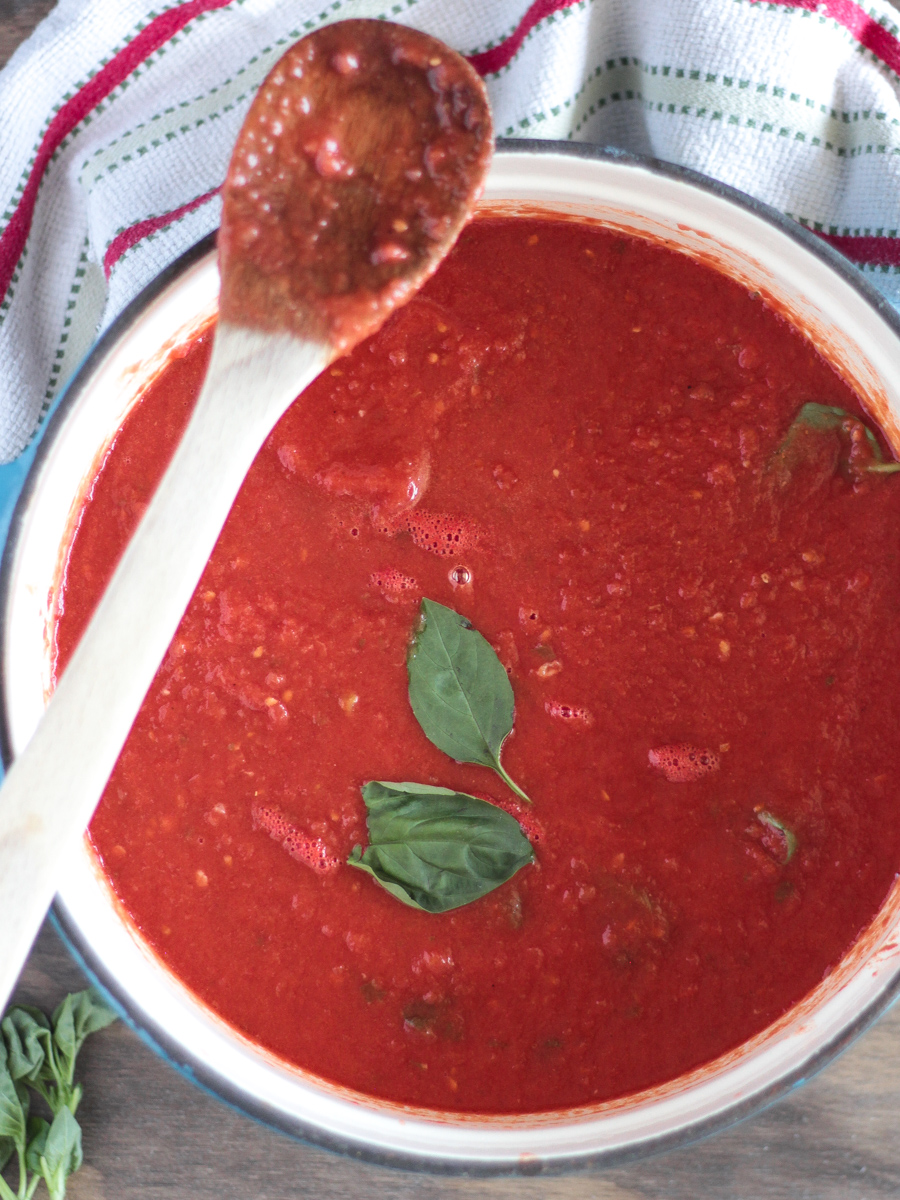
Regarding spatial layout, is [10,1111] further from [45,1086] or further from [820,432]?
[820,432]

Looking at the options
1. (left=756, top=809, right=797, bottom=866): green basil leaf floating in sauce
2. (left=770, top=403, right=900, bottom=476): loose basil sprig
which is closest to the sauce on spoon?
(left=770, top=403, right=900, bottom=476): loose basil sprig

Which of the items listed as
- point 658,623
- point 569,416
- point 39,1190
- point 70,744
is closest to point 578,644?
point 658,623

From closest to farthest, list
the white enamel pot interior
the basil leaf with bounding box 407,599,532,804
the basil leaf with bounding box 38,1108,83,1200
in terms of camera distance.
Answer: the white enamel pot interior, the basil leaf with bounding box 407,599,532,804, the basil leaf with bounding box 38,1108,83,1200

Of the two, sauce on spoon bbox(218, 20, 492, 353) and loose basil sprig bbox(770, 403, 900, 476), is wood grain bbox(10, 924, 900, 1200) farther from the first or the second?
sauce on spoon bbox(218, 20, 492, 353)

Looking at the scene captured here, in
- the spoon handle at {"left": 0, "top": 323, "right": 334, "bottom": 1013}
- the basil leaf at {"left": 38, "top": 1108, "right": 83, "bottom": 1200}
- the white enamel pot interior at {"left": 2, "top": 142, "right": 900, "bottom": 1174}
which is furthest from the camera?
the basil leaf at {"left": 38, "top": 1108, "right": 83, "bottom": 1200}

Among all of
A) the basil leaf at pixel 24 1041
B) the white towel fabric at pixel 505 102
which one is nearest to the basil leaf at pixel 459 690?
the white towel fabric at pixel 505 102

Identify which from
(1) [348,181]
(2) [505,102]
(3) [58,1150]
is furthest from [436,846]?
(2) [505,102]

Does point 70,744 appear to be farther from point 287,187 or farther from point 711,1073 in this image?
point 711,1073

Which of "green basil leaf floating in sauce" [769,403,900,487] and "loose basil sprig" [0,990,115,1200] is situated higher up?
"green basil leaf floating in sauce" [769,403,900,487]
